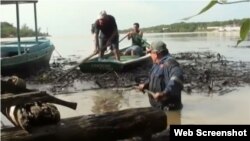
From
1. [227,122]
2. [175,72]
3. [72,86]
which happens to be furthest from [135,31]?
[175,72]

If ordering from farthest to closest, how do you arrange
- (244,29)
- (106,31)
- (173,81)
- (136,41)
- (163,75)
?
(136,41), (106,31), (163,75), (173,81), (244,29)

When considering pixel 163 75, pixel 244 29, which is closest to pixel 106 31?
pixel 163 75

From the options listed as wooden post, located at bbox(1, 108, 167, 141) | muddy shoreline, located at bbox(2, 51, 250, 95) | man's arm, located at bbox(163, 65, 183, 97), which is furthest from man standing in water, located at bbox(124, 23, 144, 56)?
wooden post, located at bbox(1, 108, 167, 141)

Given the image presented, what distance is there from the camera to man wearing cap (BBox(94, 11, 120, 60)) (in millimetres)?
15430

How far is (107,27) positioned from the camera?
1554cm

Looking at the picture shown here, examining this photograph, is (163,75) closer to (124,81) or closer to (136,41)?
(124,81)

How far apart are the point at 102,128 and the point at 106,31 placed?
35.2 ft

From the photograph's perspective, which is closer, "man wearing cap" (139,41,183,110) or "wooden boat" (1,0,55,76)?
"man wearing cap" (139,41,183,110)

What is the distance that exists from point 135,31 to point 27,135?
1306 cm

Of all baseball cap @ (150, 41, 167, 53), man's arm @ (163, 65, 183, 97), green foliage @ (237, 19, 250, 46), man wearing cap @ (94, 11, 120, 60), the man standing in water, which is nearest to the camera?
green foliage @ (237, 19, 250, 46)

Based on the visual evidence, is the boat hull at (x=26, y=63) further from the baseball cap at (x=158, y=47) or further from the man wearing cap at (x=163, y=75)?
the baseball cap at (x=158, y=47)

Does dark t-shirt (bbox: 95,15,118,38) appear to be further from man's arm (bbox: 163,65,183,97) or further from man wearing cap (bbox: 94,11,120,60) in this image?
man's arm (bbox: 163,65,183,97)

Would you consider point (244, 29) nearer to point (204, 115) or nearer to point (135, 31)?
point (204, 115)

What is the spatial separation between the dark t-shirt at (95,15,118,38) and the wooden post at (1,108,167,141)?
1016cm
